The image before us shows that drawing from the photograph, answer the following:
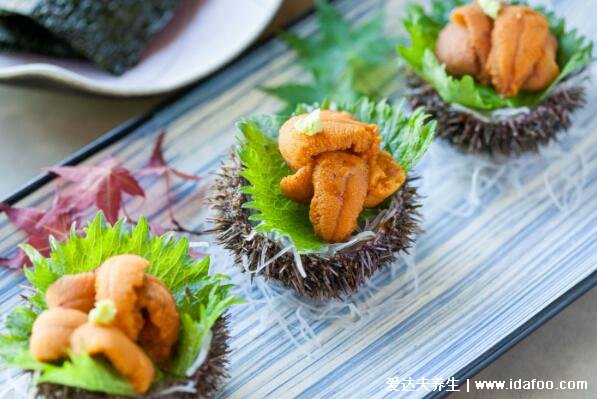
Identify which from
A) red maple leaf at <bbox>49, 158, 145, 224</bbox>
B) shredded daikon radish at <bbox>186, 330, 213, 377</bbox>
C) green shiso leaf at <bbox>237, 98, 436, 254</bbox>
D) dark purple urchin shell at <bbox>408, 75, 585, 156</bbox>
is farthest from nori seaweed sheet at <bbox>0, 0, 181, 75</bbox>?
shredded daikon radish at <bbox>186, 330, 213, 377</bbox>

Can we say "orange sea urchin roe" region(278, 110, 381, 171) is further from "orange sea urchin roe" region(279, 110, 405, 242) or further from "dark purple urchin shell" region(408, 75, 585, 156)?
"dark purple urchin shell" region(408, 75, 585, 156)

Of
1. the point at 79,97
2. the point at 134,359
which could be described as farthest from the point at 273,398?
the point at 79,97

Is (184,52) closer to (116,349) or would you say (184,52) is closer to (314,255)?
(314,255)

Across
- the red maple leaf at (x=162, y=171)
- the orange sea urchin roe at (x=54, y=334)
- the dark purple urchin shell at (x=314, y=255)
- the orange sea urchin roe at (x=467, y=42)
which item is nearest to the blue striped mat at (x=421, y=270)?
the red maple leaf at (x=162, y=171)

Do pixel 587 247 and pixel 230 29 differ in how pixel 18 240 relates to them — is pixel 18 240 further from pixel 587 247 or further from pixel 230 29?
pixel 587 247

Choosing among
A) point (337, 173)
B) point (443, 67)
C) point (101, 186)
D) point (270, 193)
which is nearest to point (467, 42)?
point (443, 67)

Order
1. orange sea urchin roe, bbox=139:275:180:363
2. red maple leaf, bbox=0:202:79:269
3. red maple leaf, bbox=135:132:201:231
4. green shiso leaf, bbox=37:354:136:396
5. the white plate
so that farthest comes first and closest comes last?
the white plate, red maple leaf, bbox=135:132:201:231, red maple leaf, bbox=0:202:79:269, orange sea urchin roe, bbox=139:275:180:363, green shiso leaf, bbox=37:354:136:396

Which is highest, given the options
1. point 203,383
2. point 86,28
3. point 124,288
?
point 86,28
